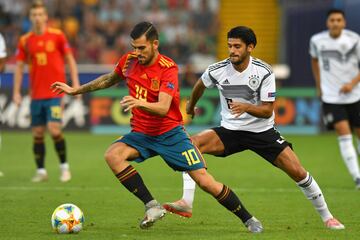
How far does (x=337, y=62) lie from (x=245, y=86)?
4.06 meters

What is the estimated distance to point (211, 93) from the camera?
21.4 m

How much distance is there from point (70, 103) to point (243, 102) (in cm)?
1288

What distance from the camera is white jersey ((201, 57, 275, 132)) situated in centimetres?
851

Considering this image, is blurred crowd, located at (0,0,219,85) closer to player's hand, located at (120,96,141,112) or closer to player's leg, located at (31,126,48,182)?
player's leg, located at (31,126,48,182)

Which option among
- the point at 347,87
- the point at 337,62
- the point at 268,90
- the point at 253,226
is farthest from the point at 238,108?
the point at 337,62

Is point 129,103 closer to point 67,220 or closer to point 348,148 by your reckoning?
point 67,220

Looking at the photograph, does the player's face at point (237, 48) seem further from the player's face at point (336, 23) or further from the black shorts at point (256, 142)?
the player's face at point (336, 23)

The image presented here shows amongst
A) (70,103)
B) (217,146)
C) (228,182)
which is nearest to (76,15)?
(70,103)

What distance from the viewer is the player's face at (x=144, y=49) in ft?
26.5

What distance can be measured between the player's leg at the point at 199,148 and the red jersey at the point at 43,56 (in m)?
4.33

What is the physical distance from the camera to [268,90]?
843 cm

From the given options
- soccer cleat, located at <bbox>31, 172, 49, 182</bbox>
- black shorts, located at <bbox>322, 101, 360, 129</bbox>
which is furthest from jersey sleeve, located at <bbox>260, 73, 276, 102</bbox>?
soccer cleat, located at <bbox>31, 172, 49, 182</bbox>

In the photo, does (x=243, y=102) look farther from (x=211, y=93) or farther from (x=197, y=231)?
(x=211, y=93)

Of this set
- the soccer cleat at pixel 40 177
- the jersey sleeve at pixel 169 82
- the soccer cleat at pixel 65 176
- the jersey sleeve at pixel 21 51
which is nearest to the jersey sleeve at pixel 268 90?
the jersey sleeve at pixel 169 82
